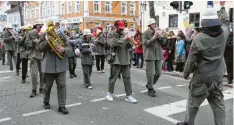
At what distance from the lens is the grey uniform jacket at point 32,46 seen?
313 inches

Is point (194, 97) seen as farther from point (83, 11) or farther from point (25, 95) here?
point (83, 11)

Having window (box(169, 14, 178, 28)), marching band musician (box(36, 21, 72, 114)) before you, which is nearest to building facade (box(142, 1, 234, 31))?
window (box(169, 14, 178, 28))

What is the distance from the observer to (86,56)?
905 cm

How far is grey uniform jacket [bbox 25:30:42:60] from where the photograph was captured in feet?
26.1

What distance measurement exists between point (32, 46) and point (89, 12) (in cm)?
4005

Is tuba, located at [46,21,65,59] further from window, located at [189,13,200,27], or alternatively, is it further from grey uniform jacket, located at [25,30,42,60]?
window, located at [189,13,200,27]

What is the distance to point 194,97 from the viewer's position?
4.81 m

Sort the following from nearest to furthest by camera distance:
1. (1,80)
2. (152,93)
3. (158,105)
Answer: (158,105), (152,93), (1,80)

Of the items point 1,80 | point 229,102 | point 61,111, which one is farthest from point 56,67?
point 1,80

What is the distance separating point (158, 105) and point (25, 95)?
11.3 ft

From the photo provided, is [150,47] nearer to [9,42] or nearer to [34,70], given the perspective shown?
[34,70]

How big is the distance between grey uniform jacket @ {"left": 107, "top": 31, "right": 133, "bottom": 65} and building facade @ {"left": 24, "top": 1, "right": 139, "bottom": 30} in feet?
125

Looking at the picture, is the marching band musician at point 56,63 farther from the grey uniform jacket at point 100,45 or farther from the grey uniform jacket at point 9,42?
the grey uniform jacket at point 9,42

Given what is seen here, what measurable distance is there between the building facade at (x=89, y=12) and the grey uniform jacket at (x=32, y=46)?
37226mm
